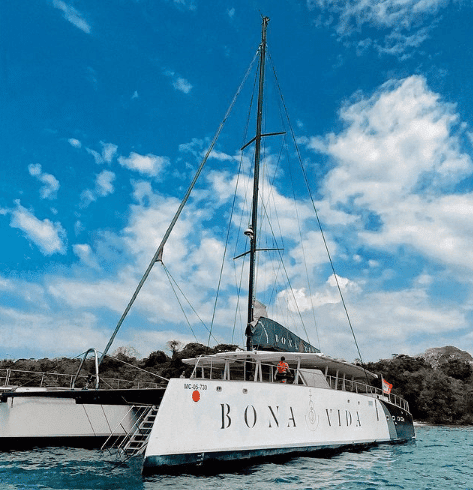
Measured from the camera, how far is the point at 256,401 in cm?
1139

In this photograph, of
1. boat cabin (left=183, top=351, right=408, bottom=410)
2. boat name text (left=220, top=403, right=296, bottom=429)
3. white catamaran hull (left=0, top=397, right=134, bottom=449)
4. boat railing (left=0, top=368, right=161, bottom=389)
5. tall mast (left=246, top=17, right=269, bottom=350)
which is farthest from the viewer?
tall mast (left=246, top=17, right=269, bottom=350)

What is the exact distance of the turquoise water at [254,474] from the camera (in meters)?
9.31

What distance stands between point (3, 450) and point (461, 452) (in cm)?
1739

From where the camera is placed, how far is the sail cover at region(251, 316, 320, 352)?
49.6 ft

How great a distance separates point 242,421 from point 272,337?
4660 mm

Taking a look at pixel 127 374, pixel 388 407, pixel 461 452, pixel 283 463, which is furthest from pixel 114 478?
pixel 127 374

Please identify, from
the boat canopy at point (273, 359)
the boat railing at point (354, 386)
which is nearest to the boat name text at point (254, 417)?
the boat canopy at point (273, 359)

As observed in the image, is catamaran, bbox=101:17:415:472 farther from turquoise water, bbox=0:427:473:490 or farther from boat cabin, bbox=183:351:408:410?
turquoise water, bbox=0:427:473:490

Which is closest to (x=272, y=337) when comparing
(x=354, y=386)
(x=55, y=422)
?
(x=55, y=422)

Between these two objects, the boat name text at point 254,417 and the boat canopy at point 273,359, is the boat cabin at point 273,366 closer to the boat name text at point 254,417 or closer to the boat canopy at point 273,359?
the boat canopy at point 273,359

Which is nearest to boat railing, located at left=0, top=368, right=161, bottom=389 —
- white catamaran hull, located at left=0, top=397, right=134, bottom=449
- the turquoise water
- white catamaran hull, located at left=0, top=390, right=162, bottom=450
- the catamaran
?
white catamaran hull, located at left=0, top=390, right=162, bottom=450

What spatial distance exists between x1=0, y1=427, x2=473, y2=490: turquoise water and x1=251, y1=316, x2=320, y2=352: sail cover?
3.72 metres

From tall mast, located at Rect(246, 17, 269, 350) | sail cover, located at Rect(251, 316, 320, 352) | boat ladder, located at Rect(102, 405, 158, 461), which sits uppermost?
tall mast, located at Rect(246, 17, 269, 350)

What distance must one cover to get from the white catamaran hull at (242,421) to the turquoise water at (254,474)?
0.46 m
